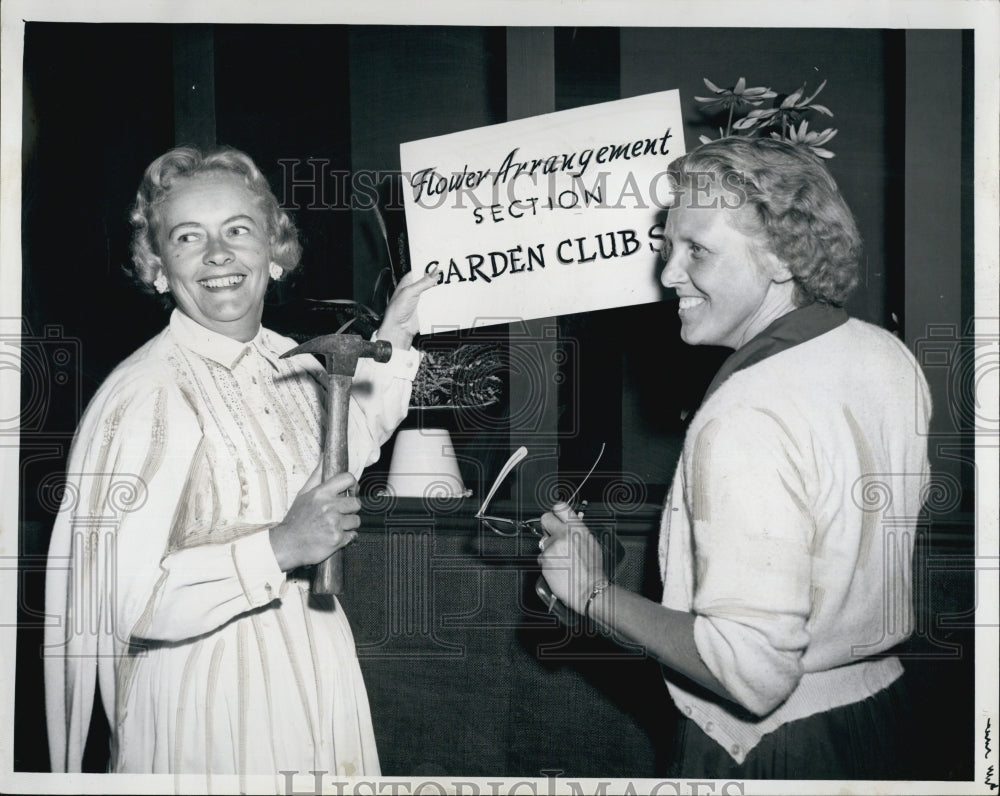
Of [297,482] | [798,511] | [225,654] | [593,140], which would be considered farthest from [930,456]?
[225,654]

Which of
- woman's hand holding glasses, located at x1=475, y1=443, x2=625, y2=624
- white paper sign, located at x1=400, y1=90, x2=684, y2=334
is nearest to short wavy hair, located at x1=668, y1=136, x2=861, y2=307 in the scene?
white paper sign, located at x1=400, y1=90, x2=684, y2=334

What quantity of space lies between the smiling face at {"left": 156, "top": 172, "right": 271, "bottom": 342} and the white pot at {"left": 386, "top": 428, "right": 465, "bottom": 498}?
0.41m

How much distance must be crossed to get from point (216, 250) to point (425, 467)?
24.9 inches

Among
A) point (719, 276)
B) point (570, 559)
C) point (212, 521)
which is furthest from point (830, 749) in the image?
point (212, 521)

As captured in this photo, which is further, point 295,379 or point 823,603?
point 295,379

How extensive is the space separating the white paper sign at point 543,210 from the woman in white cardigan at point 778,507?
93 millimetres

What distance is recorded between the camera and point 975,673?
6.62ft

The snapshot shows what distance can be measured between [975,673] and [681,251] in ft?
3.54

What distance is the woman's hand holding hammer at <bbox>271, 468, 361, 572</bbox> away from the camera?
195cm

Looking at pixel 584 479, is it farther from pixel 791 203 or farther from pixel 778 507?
pixel 791 203

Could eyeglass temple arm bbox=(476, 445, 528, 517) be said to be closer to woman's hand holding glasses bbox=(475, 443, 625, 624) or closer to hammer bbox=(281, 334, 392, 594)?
woman's hand holding glasses bbox=(475, 443, 625, 624)

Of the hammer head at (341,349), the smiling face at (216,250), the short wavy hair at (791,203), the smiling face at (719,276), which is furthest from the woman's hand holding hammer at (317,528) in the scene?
the short wavy hair at (791,203)

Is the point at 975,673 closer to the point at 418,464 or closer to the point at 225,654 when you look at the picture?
the point at 418,464

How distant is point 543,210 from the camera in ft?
6.80
